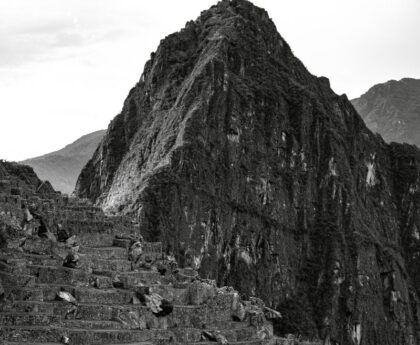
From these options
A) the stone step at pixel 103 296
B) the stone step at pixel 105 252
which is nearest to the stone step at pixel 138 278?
the stone step at pixel 103 296

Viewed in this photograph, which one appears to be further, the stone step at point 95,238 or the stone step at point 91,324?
the stone step at point 95,238

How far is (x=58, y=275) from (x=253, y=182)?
127 metres

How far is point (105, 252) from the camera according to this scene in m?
40.5

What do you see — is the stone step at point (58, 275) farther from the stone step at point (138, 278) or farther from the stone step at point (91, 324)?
the stone step at point (91, 324)

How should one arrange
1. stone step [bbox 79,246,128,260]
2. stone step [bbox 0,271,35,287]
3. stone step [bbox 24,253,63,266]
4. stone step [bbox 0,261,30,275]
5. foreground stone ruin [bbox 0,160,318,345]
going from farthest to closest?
stone step [bbox 79,246,128,260], stone step [bbox 24,253,63,266], stone step [bbox 0,261,30,275], stone step [bbox 0,271,35,287], foreground stone ruin [bbox 0,160,318,345]

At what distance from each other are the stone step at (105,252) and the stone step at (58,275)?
A: 5935 millimetres

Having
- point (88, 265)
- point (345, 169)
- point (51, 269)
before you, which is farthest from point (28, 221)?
point (345, 169)

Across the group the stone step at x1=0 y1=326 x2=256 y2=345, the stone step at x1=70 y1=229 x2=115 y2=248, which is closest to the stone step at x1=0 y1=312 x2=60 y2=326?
the stone step at x1=0 y1=326 x2=256 y2=345

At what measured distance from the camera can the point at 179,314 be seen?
113ft

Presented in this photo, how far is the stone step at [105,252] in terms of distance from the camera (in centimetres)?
3894

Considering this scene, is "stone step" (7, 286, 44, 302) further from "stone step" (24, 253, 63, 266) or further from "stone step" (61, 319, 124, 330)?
"stone step" (24, 253, 63, 266)

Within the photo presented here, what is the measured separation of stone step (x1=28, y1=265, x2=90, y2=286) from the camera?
30609 mm

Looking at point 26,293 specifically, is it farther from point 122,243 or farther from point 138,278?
point 122,243

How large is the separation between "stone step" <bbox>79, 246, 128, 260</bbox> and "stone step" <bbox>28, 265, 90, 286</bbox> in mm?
5935
